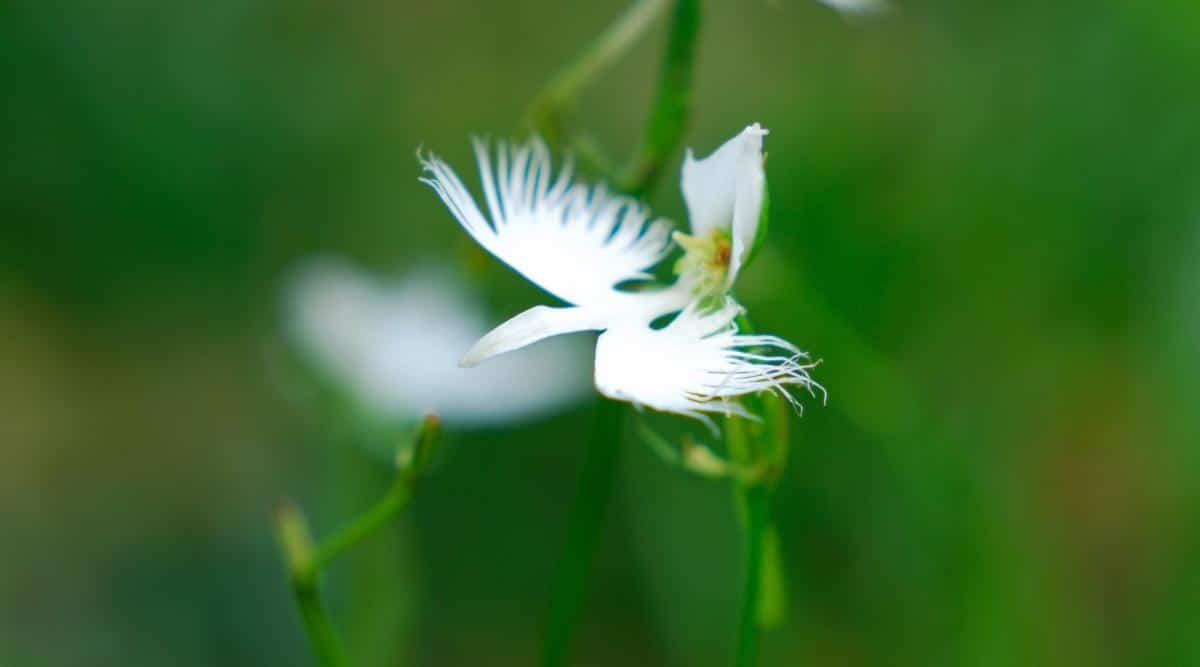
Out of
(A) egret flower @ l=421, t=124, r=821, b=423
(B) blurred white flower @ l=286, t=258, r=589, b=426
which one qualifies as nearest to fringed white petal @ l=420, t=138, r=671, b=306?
(A) egret flower @ l=421, t=124, r=821, b=423

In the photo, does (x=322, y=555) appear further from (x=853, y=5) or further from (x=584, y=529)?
(x=853, y=5)

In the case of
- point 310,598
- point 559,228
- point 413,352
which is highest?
point 559,228

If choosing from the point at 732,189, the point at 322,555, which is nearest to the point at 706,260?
the point at 732,189

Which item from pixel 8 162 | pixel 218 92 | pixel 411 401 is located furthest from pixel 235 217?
pixel 411 401

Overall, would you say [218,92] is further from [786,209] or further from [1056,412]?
[1056,412]

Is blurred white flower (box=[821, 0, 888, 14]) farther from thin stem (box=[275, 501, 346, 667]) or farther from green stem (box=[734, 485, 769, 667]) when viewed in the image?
thin stem (box=[275, 501, 346, 667])

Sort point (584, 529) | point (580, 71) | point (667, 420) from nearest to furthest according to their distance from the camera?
point (584, 529) < point (580, 71) < point (667, 420)
